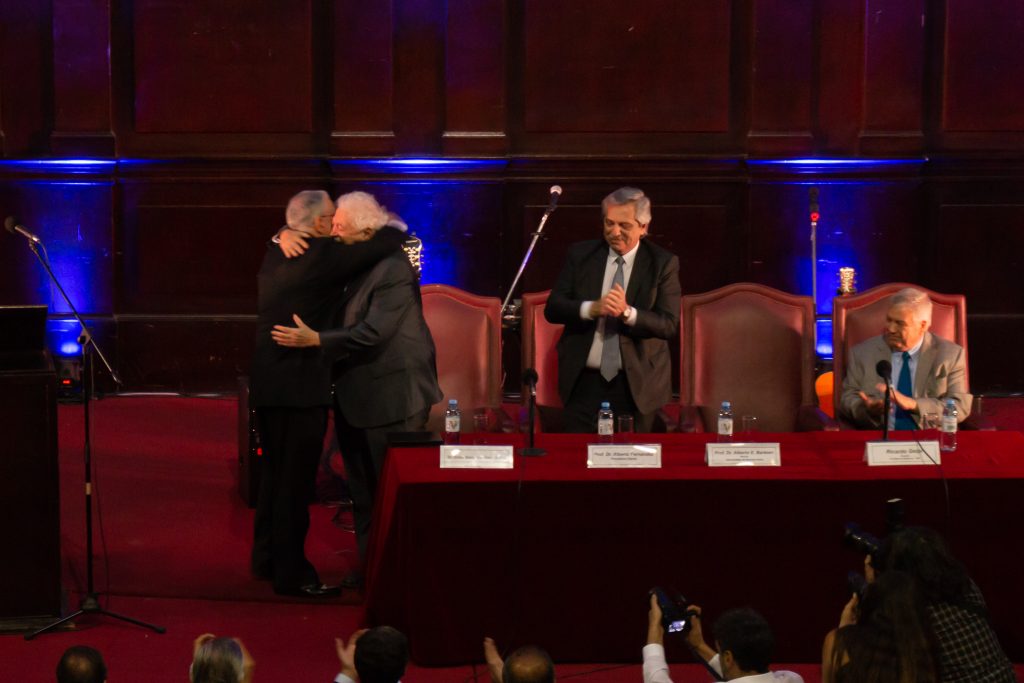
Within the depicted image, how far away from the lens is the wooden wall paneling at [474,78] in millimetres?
8211

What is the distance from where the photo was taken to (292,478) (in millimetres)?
4758

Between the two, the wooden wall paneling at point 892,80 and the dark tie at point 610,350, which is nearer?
the dark tie at point 610,350

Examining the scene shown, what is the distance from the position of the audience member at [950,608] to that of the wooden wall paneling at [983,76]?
5.65 m

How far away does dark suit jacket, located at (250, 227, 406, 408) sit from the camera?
4.66 meters

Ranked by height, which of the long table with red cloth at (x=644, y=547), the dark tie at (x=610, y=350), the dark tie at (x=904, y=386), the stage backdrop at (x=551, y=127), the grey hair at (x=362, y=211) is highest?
the stage backdrop at (x=551, y=127)

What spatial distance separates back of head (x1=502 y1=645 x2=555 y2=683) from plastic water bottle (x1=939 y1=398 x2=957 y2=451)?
211 centimetres

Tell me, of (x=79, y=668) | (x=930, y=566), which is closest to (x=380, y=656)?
(x=79, y=668)

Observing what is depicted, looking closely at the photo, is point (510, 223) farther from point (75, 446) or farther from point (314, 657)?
point (314, 657)

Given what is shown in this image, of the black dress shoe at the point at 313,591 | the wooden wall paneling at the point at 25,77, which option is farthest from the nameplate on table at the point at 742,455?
the wooden wall paneling at the point at 25,77

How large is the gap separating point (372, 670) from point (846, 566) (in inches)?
71.4

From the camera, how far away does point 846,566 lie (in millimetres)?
4043

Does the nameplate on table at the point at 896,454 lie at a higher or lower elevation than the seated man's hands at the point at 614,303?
lower

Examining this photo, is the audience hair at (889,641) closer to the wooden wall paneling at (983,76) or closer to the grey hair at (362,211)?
the grey hair at (362,211)

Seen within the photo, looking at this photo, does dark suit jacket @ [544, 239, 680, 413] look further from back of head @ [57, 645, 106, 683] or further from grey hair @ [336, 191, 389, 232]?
back of head @ [57, 645, 106, 683]
